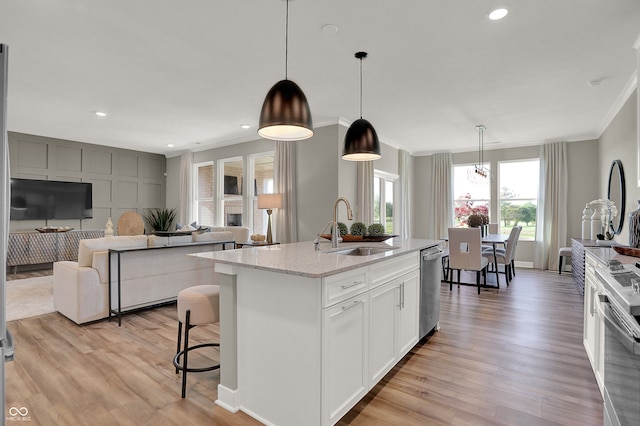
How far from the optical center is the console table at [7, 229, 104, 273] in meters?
6.04

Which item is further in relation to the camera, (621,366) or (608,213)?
(608,213)

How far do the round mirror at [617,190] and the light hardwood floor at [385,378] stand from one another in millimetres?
1971

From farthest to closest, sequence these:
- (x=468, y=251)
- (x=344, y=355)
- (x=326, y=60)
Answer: (x=468, y=251) → (x=326, y=60) → (x=344, y=355)

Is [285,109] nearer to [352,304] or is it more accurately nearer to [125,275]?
[352,304]

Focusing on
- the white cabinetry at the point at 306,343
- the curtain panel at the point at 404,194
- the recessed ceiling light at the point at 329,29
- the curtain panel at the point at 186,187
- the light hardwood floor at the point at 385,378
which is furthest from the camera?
the curtain panel at the point at 186,187

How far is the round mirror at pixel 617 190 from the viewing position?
183 inches

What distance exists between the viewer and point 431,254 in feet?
10.4

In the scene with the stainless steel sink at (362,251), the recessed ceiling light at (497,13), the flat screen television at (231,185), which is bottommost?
the stainless steel sink at (362,251)

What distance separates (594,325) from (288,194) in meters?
4.60

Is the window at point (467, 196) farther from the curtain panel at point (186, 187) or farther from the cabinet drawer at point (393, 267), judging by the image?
the curtain panel at point (186, 187)

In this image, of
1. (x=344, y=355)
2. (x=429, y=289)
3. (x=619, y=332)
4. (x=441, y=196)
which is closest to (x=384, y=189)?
(x=441, y=196)

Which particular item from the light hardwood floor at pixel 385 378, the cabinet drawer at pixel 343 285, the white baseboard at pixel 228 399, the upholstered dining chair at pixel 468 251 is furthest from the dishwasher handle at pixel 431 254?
the white baseboard at pixel 228 399

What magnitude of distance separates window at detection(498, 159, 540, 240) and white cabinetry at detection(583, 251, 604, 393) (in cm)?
533

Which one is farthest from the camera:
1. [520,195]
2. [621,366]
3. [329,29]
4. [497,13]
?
[520,195]
